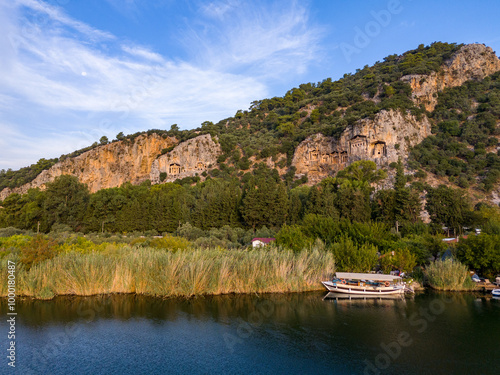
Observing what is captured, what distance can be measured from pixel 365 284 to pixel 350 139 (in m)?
52.1

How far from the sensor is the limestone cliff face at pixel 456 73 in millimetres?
73938

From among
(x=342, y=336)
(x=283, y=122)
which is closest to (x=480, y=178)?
(x=283, y=122)

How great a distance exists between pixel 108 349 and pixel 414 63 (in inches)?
3520

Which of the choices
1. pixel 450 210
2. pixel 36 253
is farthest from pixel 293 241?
pixel 450 210

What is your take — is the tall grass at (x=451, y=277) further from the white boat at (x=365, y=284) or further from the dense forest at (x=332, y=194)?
the white boat at (x=365, y=284)

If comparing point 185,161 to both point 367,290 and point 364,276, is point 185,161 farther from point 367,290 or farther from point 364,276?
point 367,290

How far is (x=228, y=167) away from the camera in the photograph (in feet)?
246

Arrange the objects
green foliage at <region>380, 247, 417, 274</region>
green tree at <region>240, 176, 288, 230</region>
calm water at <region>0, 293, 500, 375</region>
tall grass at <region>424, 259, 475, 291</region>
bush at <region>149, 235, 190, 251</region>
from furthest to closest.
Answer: green tree at <region>240, 176, 288, 230</region> < bush at <region>149, 235, 190, 251</region> < green foliage at <region>380, 247, 417, 274</region> < tall grass at <region>424, 259, 475, 291</region> < calm water at <region>0, 293, 500, 375</region>

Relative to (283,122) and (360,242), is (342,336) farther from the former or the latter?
(283,122)

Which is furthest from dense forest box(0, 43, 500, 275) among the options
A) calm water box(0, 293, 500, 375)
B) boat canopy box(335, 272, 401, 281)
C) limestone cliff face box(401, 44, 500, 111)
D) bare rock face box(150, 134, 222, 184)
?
calm water box(0, 293, 500, 375)

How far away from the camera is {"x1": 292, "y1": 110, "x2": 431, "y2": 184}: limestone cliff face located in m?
64.0

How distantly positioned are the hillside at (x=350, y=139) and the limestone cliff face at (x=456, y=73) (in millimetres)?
217

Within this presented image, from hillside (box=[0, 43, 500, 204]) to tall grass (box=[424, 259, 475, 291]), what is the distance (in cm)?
4328

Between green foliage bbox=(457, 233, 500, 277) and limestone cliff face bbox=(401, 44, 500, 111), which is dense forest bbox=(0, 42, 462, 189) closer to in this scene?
limestone cliff face bbox=(401, 44, 500, 111)
